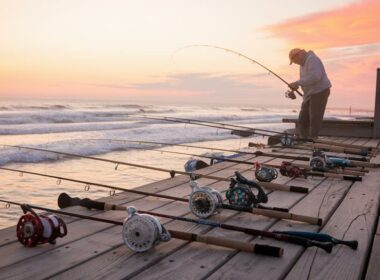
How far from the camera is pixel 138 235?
2.81 m

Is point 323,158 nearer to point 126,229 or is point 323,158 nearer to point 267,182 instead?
point 267,182

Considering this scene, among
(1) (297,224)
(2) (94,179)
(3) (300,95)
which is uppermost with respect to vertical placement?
(3) (300,95)

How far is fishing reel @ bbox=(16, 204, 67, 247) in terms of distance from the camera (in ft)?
9.47

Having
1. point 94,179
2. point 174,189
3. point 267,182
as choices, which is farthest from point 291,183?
point 94,179

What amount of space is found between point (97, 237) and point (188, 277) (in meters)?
0.93

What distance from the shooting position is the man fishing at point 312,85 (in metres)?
9.10

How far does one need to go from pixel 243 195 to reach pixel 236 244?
38.1 inches

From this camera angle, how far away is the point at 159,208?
408cm

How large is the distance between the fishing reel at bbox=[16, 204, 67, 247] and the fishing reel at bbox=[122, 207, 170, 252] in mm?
483

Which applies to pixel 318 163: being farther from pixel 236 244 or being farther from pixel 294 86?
pixel 294 86

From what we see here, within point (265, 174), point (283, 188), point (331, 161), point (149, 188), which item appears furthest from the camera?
point (331, 161)

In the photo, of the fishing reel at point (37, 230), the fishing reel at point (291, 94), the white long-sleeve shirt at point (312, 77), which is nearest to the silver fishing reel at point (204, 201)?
the fishing reel at point (37, 230)

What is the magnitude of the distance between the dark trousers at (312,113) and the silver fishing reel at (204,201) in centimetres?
640

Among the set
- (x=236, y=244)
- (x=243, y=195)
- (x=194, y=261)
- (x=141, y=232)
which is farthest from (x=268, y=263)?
(x=243, y=195)
